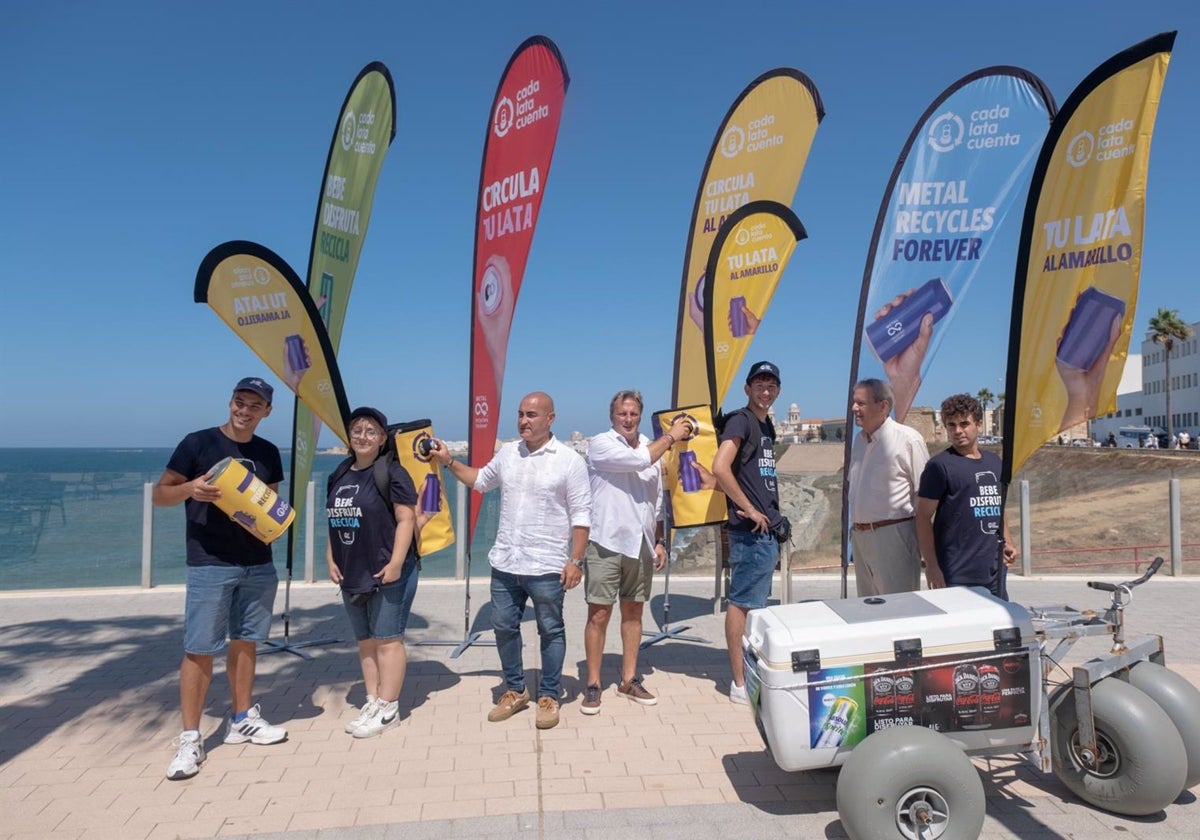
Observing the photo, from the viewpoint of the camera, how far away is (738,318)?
21.8ft

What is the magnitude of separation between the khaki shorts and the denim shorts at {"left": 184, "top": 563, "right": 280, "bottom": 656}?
1.81m

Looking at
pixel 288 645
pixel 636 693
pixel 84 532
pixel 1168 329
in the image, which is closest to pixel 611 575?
pixel 636 693

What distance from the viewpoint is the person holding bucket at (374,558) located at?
4172mm

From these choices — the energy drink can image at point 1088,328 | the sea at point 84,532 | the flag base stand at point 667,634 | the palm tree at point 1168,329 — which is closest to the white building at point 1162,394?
the palm tree at point 1168,329

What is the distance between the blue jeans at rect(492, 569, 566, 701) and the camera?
430cm

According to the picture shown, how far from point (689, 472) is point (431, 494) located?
1.85m

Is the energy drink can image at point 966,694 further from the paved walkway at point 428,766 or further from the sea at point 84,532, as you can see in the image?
the sea at point 84,532

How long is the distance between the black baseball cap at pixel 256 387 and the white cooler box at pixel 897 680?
111 inches

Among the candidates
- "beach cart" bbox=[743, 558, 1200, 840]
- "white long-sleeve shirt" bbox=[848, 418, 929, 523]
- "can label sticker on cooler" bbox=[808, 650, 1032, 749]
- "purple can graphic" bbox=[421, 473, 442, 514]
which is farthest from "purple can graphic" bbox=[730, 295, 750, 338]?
"can label sticker on cooler" bbox=[808, 650, 1032, 749]

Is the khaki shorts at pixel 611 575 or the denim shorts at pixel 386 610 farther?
the khaki shorts at pixel 611 575

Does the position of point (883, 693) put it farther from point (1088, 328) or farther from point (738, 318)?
point (738, 318)

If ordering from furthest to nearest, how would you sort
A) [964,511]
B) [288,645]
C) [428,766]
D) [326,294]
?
[326,294], [288,645], [964,511], [428,766]

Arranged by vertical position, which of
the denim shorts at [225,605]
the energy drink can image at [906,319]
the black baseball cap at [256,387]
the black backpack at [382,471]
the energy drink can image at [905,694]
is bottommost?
the energy drink can image at [905,694]

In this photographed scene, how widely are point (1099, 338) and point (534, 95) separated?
4.73 metres
